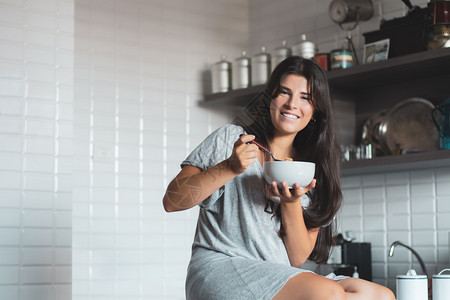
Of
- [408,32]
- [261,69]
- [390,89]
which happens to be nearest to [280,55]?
[261,69]

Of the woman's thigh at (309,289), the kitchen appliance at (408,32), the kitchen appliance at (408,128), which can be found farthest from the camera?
the kitchen appliance at (408,128)

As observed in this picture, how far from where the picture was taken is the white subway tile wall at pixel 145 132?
2.36m

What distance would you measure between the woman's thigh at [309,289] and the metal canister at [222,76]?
2009 mm

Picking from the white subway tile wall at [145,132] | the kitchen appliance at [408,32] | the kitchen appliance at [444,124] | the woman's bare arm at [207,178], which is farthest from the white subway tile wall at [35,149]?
the kitchen appliance at [444,124]

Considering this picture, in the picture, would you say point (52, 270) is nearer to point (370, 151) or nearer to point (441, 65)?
point (370, 151)

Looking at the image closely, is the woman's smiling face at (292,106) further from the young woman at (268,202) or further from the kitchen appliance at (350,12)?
the kitchen appliance at (350,12)

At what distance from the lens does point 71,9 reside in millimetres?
2404

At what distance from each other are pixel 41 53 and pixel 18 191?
487 mm

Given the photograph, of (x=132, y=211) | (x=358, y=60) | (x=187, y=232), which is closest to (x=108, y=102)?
(x=132, y=211)

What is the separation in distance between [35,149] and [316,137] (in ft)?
3.31

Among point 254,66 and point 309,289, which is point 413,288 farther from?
point 254,66

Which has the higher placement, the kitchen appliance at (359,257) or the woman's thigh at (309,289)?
the woman's thigh at (309,289)

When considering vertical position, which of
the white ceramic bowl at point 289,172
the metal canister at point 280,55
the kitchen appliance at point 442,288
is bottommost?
the kitchen appliance at point 442,288

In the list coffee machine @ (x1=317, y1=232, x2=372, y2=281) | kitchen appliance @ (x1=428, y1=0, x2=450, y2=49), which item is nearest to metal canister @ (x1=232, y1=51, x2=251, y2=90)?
coffee machine @ (x1=317, y1=232, x2=372, y2=281)
